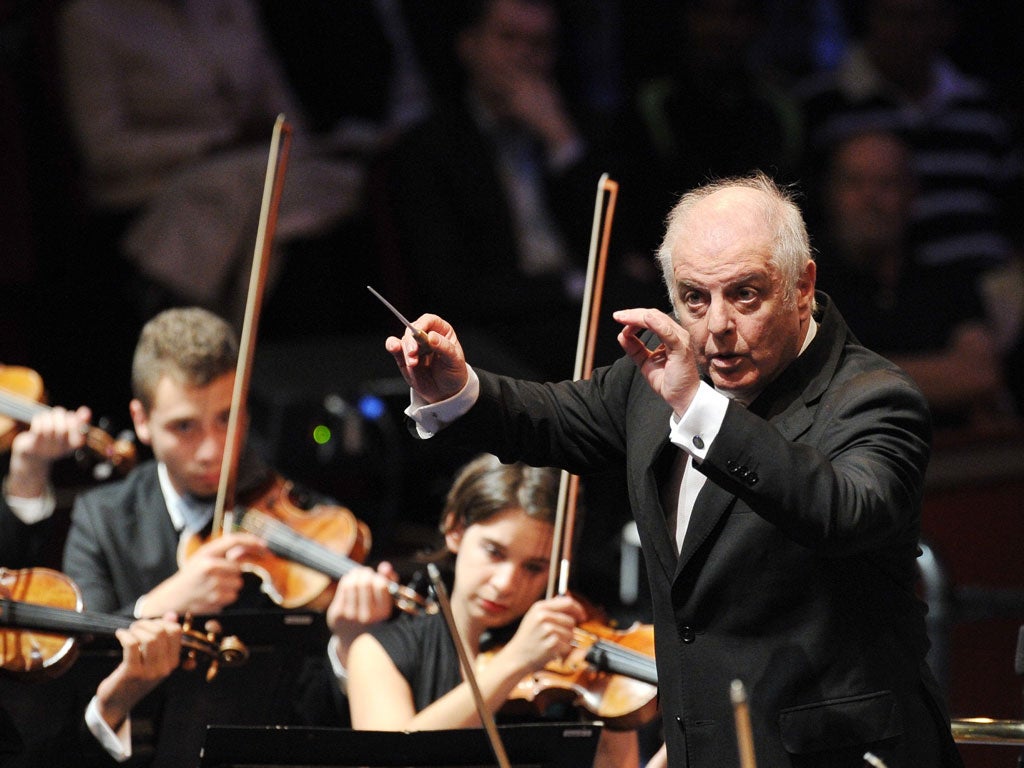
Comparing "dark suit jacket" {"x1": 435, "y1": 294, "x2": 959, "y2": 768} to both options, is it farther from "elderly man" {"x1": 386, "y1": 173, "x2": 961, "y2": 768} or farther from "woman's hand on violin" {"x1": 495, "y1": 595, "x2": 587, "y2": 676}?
"woman's hand on violin" {"x1": 495, "y1": 595, "x2": 587, "y2": 676}

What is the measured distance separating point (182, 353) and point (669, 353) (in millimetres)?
1644

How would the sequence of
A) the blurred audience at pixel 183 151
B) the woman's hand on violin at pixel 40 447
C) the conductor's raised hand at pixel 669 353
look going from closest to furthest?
the conductor's raised hand at pixel 669 353
the woman's hand on violin at pixel 40 447
the blurred audience at pixel 183 151

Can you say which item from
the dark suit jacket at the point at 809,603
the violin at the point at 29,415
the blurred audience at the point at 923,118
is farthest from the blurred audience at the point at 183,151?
the dark suit jacket at the point at 809,603

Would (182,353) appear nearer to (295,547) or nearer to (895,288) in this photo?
(295,547)

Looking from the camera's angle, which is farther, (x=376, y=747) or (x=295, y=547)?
(x=295, y=547)

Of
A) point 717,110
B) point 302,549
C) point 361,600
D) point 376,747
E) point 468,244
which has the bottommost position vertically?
point 376,747

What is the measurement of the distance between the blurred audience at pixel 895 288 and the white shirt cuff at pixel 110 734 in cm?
→ 271

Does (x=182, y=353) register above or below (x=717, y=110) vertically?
below

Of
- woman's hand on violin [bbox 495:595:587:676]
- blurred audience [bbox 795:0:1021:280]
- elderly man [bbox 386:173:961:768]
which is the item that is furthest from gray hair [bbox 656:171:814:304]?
blurred audience [bbox 795:0:1021:280]

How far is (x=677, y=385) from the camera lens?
76.3 inches

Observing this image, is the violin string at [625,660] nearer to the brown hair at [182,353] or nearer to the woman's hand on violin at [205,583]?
the woman's hand on violin at [205,583]

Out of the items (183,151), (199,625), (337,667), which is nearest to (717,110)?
(183,151)

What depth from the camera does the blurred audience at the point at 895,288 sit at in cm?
488

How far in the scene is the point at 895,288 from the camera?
16.2 feet
